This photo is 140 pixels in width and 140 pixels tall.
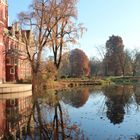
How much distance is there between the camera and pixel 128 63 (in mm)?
93062

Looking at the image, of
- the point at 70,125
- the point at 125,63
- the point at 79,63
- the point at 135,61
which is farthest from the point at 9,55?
the point at 135,61

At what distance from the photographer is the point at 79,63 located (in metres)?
93.8

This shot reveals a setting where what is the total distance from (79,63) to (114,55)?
10451 mm

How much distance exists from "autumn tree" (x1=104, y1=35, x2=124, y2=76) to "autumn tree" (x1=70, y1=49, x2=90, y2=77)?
6218 mm

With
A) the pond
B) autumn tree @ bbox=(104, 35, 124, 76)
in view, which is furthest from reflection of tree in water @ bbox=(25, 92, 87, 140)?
autumn tree @ bbox=(104, 35, 124, 76)

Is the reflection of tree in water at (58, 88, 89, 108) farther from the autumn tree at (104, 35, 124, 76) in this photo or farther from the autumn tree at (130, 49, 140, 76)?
the autumn tree at (130, 49, 140, 76)

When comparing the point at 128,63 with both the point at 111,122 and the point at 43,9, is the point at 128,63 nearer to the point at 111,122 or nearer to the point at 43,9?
the point at 43,9

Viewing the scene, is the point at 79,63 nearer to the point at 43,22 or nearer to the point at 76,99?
the point at 43,22

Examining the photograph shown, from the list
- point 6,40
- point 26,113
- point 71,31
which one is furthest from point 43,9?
point 26,113

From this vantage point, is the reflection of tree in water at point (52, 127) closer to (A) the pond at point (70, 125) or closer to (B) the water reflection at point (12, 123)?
(A) the pond at point (70, 125)

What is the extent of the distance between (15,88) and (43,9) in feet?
45.3

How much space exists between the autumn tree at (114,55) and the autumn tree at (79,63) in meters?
6.22

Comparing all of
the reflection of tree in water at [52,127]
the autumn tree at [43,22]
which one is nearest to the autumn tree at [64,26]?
the autumn tree at [43,22]

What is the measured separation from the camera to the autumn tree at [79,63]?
92.7 metres
